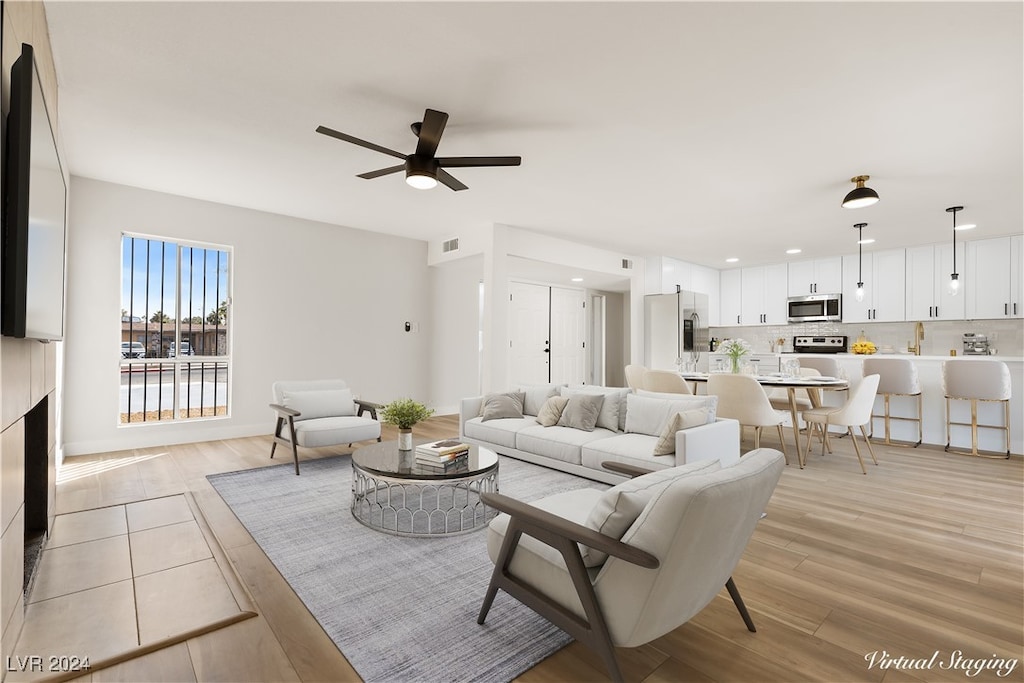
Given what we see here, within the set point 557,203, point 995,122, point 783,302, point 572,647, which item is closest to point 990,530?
point 995,122

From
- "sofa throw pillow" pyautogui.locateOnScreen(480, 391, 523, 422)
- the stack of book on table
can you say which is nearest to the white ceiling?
"sofa throw pillow" pyautogui.locateOnScreen(480, 391, 523, 422)

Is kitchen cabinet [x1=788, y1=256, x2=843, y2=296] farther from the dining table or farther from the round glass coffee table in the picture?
the round glass coffee table

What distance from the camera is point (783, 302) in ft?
26.8

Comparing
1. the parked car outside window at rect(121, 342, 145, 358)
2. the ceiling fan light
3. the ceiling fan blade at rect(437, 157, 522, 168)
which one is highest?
the ceiling fan blade at rect(437, 157, 522, 168)

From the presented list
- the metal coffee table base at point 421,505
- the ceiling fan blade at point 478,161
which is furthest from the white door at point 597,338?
the ceiling fan blade at point 478,161

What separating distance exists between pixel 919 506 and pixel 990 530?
46 cm

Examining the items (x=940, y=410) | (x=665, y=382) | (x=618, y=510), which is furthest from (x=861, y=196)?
(x=618, y=510)

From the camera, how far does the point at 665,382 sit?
5.09 m

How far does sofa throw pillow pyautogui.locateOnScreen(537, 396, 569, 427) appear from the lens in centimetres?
452

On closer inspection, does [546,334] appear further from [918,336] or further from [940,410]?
[918,336]

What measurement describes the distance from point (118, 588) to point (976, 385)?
7.56 m

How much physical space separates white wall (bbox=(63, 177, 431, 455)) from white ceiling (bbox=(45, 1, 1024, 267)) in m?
0.45

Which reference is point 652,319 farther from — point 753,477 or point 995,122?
point 753,477

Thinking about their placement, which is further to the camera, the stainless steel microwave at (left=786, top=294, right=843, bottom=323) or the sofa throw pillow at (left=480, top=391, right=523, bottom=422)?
the stainless steel microwave at (left=786, top=294, right=843, bottom=323)
